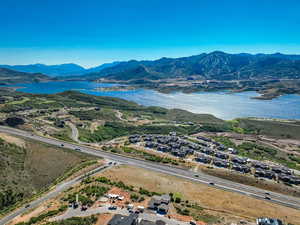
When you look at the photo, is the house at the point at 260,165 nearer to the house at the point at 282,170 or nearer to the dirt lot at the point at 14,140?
the house at the point at 282,170

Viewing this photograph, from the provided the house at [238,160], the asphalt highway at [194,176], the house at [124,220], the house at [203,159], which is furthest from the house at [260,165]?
the house at [124,220]

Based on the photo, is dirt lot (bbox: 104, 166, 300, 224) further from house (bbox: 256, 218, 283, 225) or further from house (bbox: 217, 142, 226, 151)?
house (bbox: 217, 142, 226, 151)

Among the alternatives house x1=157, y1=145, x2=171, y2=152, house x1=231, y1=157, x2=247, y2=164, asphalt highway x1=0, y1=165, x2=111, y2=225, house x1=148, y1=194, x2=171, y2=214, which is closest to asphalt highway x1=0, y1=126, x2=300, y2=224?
asphalt highway x1=0, y1=165, x2=111, y2=225

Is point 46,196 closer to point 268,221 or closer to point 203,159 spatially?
point 268,221

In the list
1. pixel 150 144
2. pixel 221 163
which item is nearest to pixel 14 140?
pixel 150 144

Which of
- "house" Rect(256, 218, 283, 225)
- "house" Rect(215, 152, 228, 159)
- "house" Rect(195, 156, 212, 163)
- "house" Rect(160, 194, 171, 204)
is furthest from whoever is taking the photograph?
"house" Rect(215, 152, 228, 159)

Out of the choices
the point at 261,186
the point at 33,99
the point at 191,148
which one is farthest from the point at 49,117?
the point at 261,186
